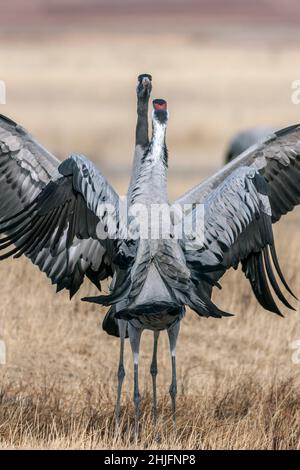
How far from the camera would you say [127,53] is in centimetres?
7850

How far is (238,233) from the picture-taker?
701 cm

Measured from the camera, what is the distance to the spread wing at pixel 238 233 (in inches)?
269

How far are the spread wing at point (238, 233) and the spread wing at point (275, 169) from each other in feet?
1.86

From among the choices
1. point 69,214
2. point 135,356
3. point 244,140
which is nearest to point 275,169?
point 135,356

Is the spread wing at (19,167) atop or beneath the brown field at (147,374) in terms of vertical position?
atop

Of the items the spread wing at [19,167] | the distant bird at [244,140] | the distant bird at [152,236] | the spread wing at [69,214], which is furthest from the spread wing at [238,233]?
the distant bird at [244,140]

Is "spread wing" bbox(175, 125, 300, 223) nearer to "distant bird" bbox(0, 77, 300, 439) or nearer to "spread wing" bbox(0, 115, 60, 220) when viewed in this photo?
"distant bird" bbox(0, 77, 300, 439)

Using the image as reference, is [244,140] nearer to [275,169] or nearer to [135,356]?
[275,169]

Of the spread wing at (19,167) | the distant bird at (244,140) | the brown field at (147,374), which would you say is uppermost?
the distant bird at (244,140)

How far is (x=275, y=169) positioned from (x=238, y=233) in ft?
3.69

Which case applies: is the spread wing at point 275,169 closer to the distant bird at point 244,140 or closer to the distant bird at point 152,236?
the distant bird at point 152,236

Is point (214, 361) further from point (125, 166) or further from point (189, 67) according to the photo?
point (189, 67)

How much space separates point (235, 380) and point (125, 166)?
67.2 ft
